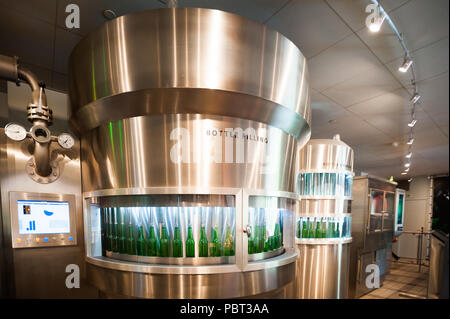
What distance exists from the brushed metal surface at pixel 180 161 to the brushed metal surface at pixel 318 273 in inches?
87.7

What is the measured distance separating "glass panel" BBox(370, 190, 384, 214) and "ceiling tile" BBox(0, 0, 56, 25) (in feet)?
17.2

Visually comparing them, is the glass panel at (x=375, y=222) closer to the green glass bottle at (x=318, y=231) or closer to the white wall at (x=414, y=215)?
the green glass bottle at (x=318, y=231)

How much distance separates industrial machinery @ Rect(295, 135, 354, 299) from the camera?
3.07m

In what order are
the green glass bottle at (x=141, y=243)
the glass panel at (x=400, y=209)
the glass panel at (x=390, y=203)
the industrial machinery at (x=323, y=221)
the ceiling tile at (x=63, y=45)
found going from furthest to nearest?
1. the glass panel at (x=400, y=209)
2. the glass panel at (x=390, y=203)
3. the industrial machinery at (x=323, y=221)
4. the ceiling tile at (x=63, y=45)
5. the green glass bottle at (x=141, y=243)

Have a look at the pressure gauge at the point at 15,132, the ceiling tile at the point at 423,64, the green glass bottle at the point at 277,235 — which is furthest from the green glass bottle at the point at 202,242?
the ceiling tile at the point at 423,64

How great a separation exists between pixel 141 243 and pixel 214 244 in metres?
0.51

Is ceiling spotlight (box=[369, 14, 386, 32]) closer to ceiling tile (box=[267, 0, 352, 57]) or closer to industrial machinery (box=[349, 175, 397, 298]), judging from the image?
ceiling tile (box=[267, 0, 352, 57])

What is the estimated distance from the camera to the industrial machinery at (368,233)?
3.94 metres

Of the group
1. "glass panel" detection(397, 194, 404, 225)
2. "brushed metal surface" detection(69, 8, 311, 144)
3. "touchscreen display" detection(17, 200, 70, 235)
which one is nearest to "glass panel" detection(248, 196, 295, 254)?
"brushed metal surface" detection(69, 8, 311, 144)

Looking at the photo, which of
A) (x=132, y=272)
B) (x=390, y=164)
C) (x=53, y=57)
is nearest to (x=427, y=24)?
→ (x=132, y=272)

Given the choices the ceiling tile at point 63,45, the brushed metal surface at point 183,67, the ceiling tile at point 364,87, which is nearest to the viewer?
the brushed metal surface at point 183,67

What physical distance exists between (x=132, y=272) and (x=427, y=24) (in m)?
2.89

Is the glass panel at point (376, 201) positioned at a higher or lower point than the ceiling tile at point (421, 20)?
lower

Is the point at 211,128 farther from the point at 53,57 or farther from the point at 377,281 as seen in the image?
the point at 377,281
